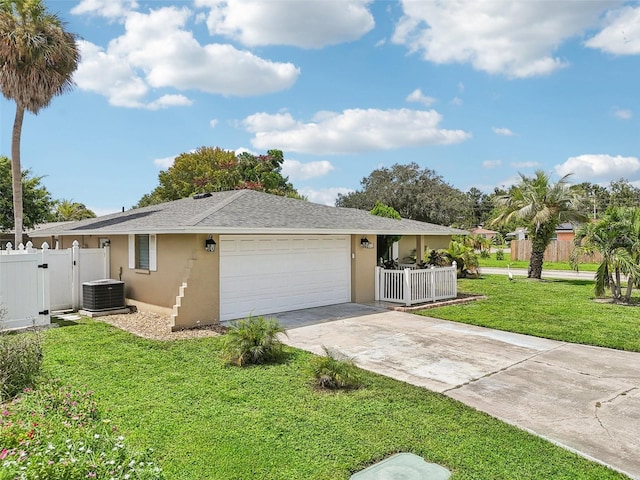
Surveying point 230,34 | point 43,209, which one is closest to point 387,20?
point 230,34

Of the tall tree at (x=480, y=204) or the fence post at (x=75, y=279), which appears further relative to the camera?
the tall tree at (x=480, y=204)

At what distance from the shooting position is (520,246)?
34875 millimetres

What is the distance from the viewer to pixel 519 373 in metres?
6.59

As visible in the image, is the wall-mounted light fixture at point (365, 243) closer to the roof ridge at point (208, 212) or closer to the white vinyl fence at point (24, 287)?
the roof ridge at point (208, 212)

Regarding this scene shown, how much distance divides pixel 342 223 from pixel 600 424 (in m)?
8.97

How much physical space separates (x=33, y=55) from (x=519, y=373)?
1752cm

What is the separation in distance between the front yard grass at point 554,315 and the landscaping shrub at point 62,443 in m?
8.64

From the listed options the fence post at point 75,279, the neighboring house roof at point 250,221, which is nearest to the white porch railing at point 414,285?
the neighboring house roof at point 250,221

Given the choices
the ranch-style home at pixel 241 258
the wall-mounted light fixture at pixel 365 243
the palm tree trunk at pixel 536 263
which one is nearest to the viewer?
the ranch-style home at pixel 241 258

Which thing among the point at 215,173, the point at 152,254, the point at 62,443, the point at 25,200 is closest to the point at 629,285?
the point at 152,254

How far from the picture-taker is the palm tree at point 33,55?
1411 centimetres

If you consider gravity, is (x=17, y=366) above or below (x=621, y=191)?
below

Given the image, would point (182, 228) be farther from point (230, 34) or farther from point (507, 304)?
point (507, 304)

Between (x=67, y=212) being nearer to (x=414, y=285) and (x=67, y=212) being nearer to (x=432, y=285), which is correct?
(x=414, y=285)
